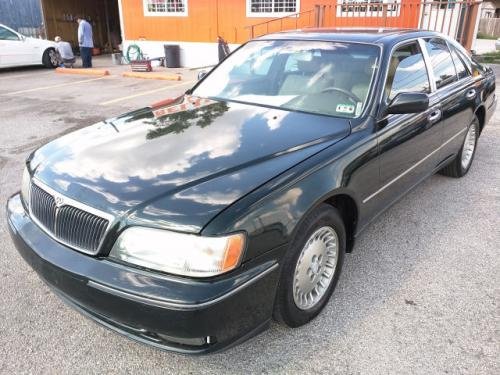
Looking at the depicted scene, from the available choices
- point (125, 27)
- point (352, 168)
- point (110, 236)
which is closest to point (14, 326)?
point (110, 236)

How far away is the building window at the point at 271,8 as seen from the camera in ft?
45.1

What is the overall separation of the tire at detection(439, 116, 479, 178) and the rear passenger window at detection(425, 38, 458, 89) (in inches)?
32.6

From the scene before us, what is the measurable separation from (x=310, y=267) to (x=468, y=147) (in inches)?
136

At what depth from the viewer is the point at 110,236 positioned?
213cm

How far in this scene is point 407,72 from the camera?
355 centimetres

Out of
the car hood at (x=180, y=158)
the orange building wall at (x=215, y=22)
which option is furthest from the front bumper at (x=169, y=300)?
the orange building wall at (x=215, y=22)

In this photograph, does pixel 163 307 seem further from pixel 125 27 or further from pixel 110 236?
pixel 125 27

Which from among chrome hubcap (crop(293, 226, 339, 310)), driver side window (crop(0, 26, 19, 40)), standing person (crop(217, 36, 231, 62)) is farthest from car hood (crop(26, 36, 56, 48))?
chrome hubcap (crop(293, 226, 339, 310))

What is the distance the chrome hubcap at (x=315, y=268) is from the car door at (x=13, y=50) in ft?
48.5

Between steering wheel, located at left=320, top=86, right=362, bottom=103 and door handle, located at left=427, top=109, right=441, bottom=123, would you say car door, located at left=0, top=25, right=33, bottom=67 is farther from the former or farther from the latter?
door handle, located at left=427, top=109, right=441, bottom=123

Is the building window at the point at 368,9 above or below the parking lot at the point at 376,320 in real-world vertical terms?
above

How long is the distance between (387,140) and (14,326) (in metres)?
2.68

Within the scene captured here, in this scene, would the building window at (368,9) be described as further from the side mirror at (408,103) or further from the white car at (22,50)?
the side mirror at (408,103)

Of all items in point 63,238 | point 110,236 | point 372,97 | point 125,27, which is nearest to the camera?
point 110,236
